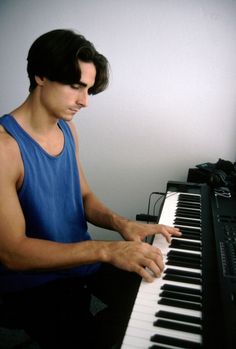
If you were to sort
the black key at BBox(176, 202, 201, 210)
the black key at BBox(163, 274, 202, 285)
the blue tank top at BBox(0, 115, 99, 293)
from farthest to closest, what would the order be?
1. the black key at BBox(176, 202, 201, 210)
2. the blue tank top at BBox(0, 115, 99, 293)
3. the black key at BBox(163, 274, 202, 285)

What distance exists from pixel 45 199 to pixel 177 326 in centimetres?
70

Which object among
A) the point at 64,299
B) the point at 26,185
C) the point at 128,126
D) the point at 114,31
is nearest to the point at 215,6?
the point at 114,31

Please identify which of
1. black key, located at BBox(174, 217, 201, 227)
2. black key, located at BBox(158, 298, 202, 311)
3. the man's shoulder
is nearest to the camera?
black key, located at BBox(158, 298, 202, 311)

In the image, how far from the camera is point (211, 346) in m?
0.75

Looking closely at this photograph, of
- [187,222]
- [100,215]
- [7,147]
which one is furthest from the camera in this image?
[100,215]

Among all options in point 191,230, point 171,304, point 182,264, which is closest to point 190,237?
point 191,230

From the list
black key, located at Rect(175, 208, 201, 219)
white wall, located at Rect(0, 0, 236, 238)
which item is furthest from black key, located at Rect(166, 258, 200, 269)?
white wall, located at Rect(0, 0, 236, 238)

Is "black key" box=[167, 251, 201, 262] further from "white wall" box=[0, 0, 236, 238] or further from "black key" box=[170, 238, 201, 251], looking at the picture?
"white wall" box=[0, 0, 236, 238]

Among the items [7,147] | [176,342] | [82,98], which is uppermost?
[82,98]

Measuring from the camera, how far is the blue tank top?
3.95ft

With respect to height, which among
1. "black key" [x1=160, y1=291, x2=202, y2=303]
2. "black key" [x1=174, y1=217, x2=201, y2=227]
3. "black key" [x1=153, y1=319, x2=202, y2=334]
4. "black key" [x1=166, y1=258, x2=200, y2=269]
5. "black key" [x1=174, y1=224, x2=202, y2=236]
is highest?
"black key" [x1=174, y1=217, x2=201, y2=227]

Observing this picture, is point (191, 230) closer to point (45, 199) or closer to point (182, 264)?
point (182, 264)

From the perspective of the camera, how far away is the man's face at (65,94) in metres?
1.24

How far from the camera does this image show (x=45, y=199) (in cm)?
127
